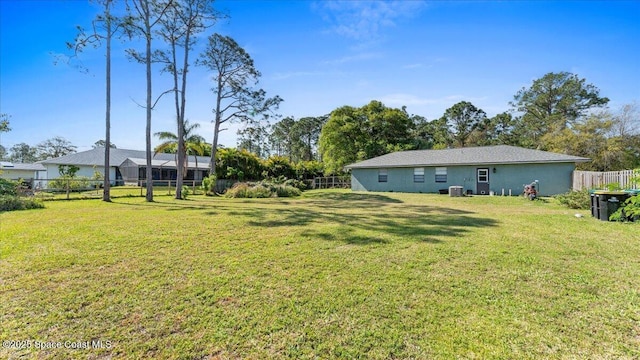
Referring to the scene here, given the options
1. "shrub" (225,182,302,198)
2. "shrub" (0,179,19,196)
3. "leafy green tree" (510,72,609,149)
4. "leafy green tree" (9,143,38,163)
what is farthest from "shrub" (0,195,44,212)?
"leafy green tree" (9,143,38,163)

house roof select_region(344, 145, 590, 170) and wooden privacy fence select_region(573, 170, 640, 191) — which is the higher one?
house roof select_region(344, 145, 590, 170)

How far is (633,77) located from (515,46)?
48.9 feet

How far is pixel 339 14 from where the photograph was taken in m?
10.1

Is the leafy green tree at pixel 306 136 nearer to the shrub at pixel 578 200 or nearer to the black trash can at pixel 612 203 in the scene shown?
the shrub at pixel 578 200

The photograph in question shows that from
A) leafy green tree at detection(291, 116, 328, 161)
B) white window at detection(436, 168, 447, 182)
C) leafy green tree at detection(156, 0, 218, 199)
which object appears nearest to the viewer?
leafy green tree at detection(156, 0, 218, 199)

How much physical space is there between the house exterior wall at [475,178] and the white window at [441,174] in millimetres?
216

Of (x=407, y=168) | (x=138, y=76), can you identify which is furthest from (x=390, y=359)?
(x=407, y=168)

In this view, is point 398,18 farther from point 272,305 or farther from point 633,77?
point 633,77

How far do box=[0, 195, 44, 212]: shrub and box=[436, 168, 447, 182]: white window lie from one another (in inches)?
880

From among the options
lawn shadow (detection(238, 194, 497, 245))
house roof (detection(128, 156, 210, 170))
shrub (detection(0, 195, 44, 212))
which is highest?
house roof (detection(128, 156, 210, 170))

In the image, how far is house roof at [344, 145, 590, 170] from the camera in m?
17.4

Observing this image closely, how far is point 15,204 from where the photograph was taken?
10.4 metres

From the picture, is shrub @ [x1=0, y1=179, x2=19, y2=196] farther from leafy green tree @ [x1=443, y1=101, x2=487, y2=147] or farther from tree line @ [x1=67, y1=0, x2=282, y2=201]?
leafy green tree @ [x1=443, y1=101, x2=487, y2=147]

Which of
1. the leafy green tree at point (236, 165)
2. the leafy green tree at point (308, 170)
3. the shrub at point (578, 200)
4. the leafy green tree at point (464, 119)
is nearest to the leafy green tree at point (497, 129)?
the leafy green tree at point (464, 119)
